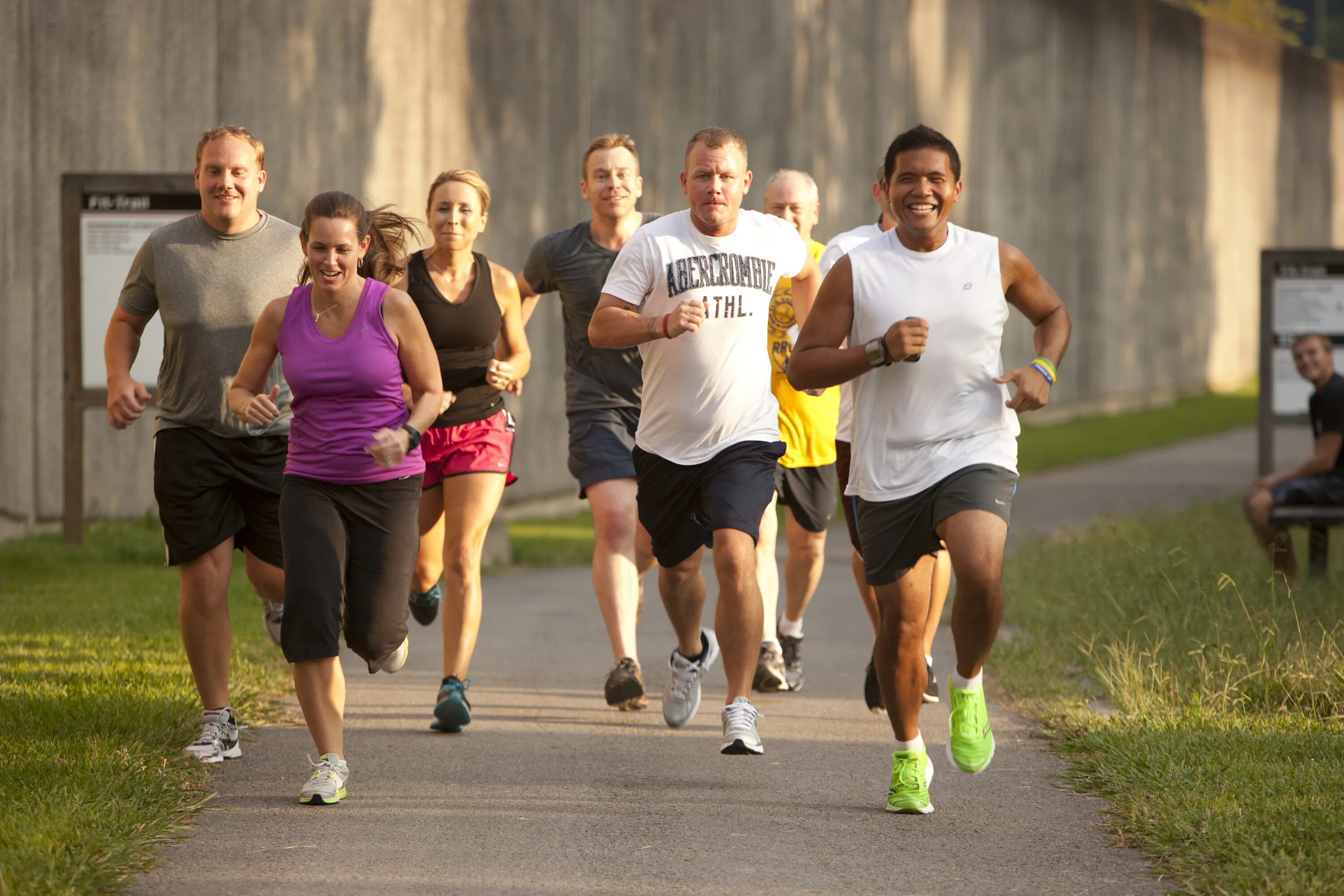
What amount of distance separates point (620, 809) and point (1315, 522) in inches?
211

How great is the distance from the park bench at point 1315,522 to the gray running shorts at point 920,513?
446 centimetres

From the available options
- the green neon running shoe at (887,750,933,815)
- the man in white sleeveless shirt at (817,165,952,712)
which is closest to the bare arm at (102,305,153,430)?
the man in white sleeveless shirt at (817,165,952,712)

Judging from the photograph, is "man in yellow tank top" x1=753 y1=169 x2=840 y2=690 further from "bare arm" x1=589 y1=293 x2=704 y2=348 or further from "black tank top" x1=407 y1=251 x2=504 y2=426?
"bare arm" x1=589 y1=293 x2=704 y2=348

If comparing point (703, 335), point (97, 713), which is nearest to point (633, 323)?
point (703, 335)

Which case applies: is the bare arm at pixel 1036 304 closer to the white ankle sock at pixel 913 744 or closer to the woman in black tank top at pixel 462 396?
the white ankle sock at pixel 913 744

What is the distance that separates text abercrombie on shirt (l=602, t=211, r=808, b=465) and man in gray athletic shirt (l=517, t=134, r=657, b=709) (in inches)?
29.8

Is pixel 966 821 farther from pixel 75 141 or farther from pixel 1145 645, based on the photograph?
pixel 75 141

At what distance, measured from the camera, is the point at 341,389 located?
536 cm

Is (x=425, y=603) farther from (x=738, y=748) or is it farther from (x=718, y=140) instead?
(x=718, y=140)

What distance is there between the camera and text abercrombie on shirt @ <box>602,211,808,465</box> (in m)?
6.06

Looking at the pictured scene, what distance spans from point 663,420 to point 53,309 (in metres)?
7.15

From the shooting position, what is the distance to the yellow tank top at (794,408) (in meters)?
7.42

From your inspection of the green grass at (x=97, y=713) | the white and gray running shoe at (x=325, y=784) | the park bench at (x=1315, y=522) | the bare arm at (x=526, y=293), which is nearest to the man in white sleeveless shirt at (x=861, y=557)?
the bare arm at (x=526, y=293)

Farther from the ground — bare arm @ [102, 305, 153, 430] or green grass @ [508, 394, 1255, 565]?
bare arm @ [102, 305, 153, 430]
